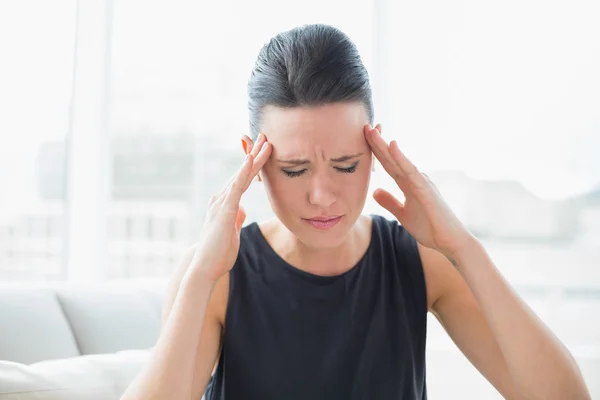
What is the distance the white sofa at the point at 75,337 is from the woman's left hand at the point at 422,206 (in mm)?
684

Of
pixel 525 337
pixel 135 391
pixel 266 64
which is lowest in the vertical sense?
pixel 135 391

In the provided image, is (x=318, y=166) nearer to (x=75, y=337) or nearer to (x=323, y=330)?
(x=323, y=330)

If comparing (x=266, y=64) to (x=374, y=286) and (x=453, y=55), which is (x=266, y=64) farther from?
(x=453, y=55)

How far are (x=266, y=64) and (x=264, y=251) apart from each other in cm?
42

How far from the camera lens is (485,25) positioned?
4051mm

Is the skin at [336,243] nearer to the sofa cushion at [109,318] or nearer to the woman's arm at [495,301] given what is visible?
the woman's arm at [495,301]

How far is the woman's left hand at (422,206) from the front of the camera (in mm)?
1559

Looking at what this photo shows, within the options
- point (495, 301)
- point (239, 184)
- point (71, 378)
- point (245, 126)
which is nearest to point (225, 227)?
point (239, 184)

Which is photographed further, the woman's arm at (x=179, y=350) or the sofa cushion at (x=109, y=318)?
the sofa cushion at (x=109, y=318)

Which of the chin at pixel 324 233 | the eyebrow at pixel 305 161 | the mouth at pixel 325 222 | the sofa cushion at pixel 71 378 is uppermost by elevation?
the eyebrow at pixel 305 161

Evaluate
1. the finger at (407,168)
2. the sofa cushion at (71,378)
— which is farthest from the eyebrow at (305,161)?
the sofa cushion at (71,378)

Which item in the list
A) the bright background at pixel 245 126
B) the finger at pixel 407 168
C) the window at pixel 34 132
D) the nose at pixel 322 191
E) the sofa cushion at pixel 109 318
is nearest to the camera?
the nose at pixel 322 191

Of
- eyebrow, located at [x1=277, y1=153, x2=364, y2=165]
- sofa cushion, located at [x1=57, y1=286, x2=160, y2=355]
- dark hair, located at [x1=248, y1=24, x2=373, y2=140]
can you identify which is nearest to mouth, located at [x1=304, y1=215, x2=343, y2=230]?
eyebrow, located at [x1=277, y1=153, x2=364, y2=165]

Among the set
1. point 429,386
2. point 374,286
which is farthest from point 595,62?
point 374,286
